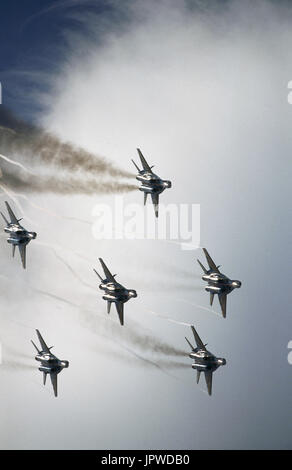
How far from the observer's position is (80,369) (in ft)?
143

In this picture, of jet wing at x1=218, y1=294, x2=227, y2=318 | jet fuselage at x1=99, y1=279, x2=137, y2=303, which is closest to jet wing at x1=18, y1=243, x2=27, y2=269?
jet fuselage at x1=99, y1=279, x2=137, y2=303

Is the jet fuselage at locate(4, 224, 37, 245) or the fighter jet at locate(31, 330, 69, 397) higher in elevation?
the jet fuselage at locate(4, 224, 37, 245)

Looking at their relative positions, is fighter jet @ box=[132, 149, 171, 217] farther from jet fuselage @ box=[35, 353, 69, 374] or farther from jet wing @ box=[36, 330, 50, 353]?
jet fuselage @ box=[35, 353, 69, 374]

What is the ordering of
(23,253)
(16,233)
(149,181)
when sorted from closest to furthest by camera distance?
(149,181), (16,233), (23,253)

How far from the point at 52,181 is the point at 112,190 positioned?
194 cm

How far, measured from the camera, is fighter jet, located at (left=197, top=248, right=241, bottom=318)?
1647 inches

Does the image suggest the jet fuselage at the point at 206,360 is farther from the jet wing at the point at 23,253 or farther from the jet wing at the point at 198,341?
the jet wing at the point at 23,253

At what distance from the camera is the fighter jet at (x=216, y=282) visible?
4184 cm

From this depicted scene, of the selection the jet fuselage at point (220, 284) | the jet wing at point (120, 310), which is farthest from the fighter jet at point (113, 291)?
the jet fuselage at point (220, 284)

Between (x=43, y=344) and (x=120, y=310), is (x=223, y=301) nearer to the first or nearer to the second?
(x=120, y=310)

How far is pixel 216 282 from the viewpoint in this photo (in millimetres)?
41844

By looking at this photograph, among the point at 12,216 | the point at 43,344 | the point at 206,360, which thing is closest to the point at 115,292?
the point at 43,344

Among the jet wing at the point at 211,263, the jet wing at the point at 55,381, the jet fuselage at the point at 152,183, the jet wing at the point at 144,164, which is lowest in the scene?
the jet wing at the point at 55,381

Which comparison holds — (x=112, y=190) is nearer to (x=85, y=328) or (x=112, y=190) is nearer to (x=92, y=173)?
(x=92, y=173)
